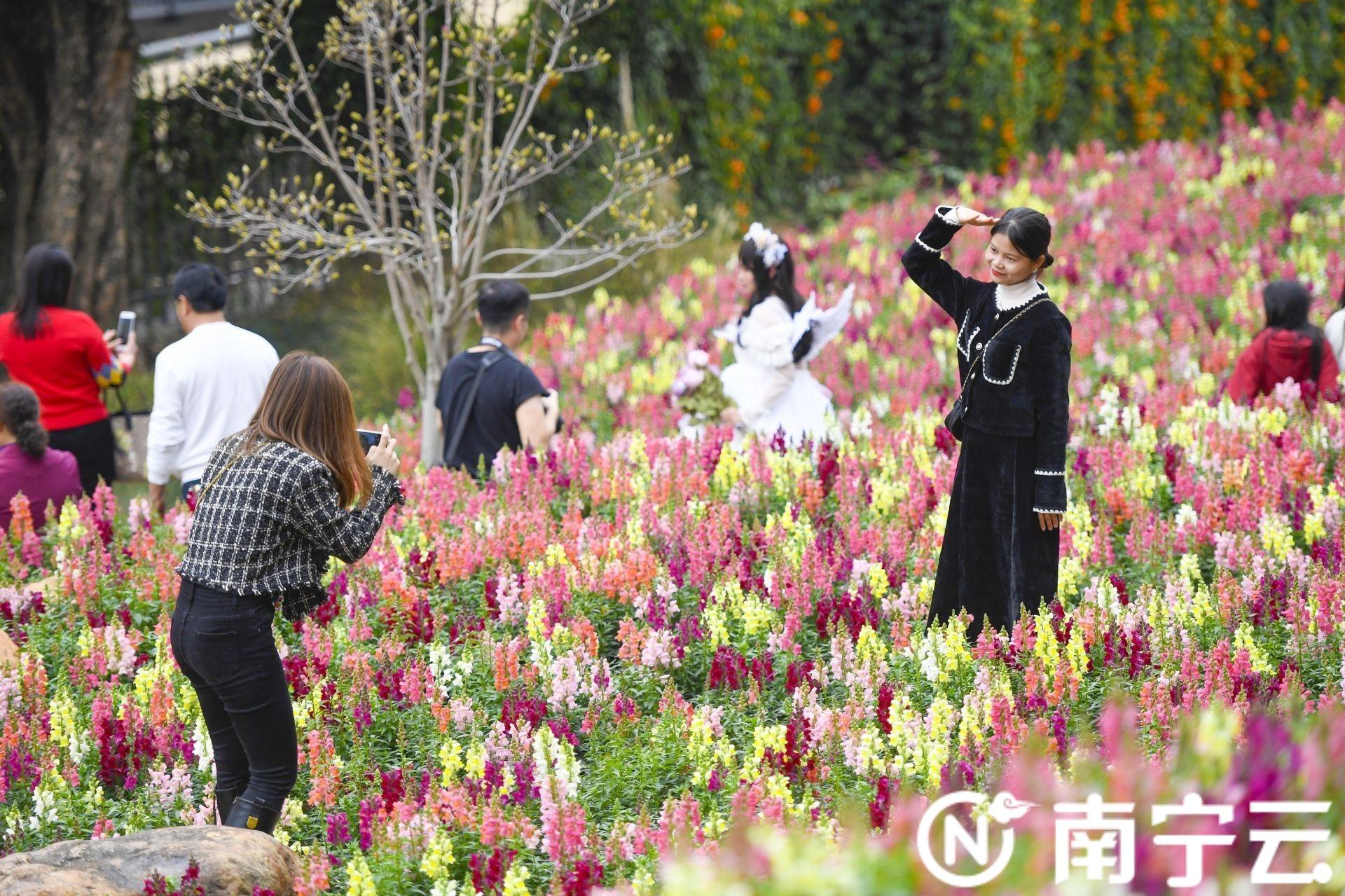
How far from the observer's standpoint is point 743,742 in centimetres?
472

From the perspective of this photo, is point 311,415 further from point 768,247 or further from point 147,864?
point 768,247

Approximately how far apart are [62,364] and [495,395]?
223cm

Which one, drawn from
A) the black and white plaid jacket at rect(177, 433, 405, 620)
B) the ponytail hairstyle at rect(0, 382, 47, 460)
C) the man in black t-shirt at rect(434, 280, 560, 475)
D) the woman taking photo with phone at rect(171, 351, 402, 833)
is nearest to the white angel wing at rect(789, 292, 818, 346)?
the man in black t-shirt at rect(434, 280, 560, 475)

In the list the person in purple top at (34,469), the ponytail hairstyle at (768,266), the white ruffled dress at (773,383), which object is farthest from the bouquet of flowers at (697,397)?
the person in purple top at (34,469)

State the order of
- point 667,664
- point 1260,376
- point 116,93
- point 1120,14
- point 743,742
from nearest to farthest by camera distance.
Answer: point 743,742 < point 667,664 < point 1260,376 < point 116,93 < point 1120,14

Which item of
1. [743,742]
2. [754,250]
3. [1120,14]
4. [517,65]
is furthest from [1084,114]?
[743,742]

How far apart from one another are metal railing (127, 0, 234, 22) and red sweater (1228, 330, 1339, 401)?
13711 millimetres

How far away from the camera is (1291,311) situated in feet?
25.0

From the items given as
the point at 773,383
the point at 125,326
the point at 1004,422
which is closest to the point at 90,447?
the point at 125,326

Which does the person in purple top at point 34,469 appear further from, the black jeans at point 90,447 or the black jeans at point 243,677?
the black jeans at point 243,677

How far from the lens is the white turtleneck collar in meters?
4.92

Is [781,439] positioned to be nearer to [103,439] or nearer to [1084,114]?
[103,439]

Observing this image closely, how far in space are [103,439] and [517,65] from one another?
7.29 meters

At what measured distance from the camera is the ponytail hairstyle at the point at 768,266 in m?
7.26
